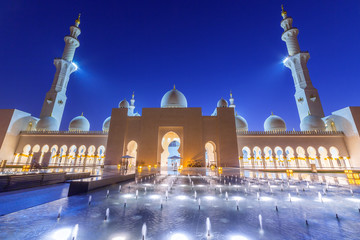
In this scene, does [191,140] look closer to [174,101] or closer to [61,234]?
[174,101]

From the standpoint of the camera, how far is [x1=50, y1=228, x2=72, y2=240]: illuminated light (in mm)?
2166

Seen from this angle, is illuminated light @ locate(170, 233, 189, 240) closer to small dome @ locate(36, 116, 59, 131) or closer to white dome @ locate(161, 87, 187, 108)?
white dome @ locate(161, 87, 187, 108)

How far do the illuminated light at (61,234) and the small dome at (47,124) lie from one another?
29899 mm

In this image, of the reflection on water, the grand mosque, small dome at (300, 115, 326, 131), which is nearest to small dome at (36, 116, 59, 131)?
the grand mosque

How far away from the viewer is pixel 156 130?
22.0 metres

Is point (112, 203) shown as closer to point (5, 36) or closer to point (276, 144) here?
point (276, 144)

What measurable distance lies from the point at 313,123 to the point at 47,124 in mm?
41905

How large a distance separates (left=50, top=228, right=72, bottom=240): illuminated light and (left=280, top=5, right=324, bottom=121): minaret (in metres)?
32.1

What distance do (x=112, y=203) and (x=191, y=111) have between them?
19485mm

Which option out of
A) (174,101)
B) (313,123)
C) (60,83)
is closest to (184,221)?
(174,101)

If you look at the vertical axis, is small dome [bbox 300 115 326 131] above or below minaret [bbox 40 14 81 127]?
below

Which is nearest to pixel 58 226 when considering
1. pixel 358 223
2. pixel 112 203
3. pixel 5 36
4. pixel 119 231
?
pixel 119 231

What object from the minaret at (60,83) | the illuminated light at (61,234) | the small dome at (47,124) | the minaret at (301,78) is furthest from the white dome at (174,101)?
the illuminated light at (61,234)

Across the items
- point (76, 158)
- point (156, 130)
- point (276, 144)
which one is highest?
point (156, 130)
